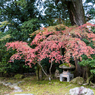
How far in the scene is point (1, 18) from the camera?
291 inches

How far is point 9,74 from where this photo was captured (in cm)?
805

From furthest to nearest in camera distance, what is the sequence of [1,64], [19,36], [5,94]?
[19,36], [1,64], [5,94]

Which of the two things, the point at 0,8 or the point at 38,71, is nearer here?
the point at 38,71

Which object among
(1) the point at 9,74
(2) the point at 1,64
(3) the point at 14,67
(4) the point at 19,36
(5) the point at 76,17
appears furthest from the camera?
(1) the point at 9,74

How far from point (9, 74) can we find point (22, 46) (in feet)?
13.5

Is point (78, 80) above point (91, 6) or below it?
below

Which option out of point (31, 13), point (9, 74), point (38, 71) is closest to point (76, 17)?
point (31, 13)

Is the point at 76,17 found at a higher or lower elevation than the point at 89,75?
higher

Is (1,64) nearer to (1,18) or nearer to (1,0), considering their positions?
(1,18)

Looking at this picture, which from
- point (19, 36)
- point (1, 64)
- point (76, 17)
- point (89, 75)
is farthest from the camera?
point (19, 36)

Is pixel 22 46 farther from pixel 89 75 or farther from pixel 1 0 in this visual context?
pixel 1 0

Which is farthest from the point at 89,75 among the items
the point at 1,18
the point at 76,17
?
the point at 1,18

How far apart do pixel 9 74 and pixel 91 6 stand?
7.31 m

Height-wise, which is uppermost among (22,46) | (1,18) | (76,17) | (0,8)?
(0,8)
